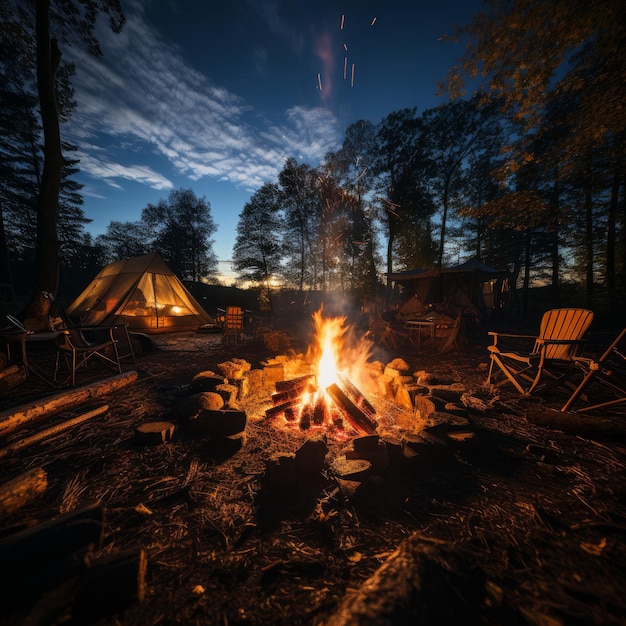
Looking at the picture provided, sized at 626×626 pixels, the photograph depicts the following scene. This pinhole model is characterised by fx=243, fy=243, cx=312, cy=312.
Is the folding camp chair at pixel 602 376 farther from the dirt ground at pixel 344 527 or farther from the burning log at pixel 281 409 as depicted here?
the burning log at pixel 281 409

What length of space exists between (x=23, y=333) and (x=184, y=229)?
28.0m

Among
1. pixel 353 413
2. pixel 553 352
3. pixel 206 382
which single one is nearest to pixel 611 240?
pixel 553 352

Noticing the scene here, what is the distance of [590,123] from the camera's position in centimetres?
525

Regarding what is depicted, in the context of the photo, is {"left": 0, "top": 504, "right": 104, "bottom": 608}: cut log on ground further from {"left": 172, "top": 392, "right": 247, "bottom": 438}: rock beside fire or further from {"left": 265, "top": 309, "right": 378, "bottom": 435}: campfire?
{"left": 265, "top": 309, "right": 378, "bottom": 435}: campfire

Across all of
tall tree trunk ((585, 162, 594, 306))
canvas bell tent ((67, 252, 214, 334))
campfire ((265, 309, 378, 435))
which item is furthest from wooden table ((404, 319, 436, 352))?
tall tree trunk ((585, 162, 594, 306))

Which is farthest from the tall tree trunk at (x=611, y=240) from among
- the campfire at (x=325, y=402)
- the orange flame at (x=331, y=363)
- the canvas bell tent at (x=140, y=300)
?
the canvas bell tent at (x=140, y=300)

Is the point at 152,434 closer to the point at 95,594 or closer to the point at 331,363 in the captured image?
the point at 95,594

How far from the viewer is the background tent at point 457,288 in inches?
530

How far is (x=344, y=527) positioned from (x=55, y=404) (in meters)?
3.86

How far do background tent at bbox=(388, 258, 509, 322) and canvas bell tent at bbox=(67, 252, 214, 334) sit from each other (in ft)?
35.7

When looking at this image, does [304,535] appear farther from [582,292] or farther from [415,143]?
[415,143]

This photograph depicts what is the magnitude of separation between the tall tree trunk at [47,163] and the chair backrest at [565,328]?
12.2m

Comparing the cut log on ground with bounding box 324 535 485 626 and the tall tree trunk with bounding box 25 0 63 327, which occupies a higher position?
the tall tree trunk with bounding box 25 0 63 327

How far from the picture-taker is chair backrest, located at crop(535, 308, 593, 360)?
4.06 meters
